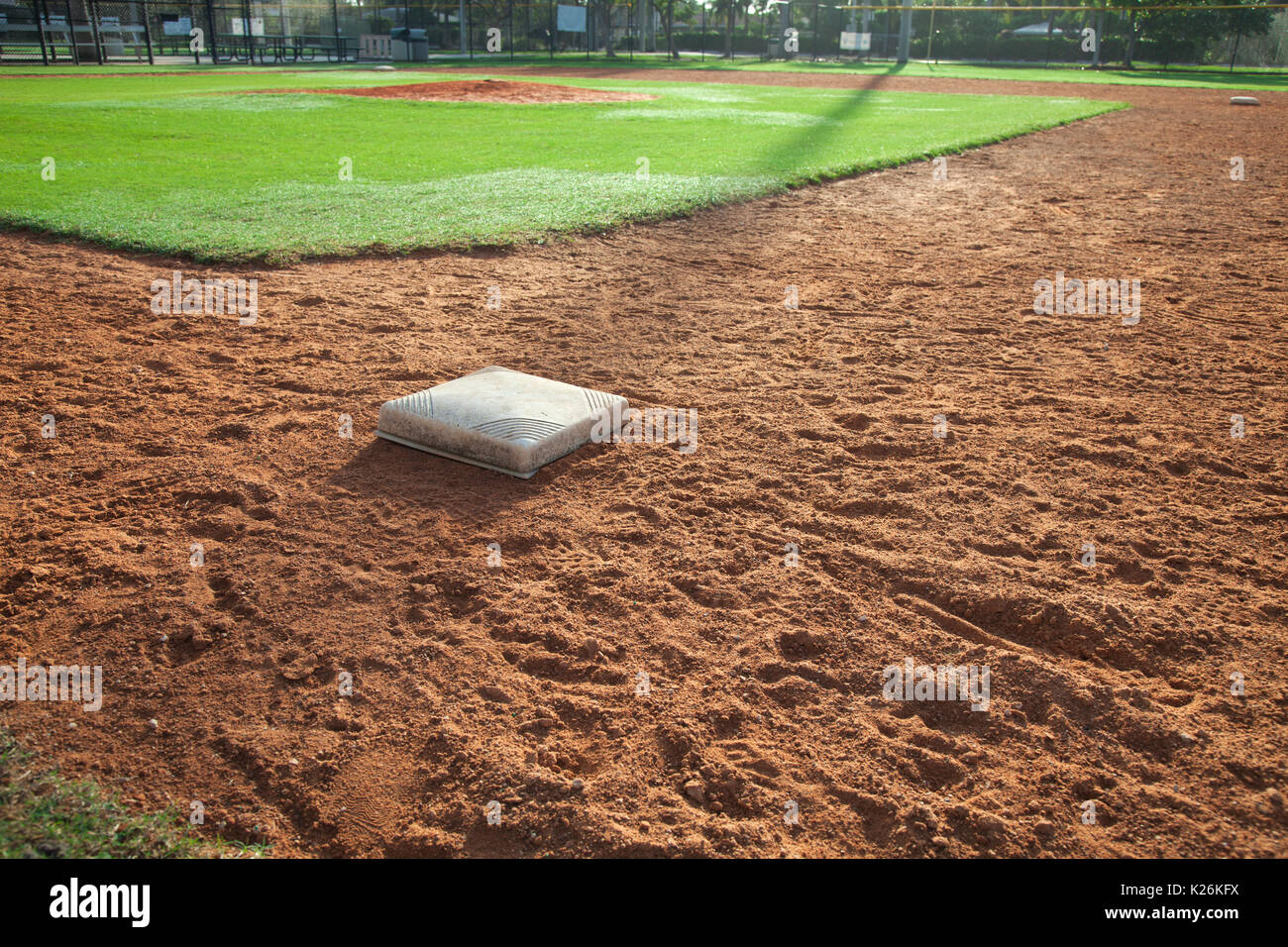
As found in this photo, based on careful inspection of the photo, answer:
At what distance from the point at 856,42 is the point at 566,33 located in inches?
627

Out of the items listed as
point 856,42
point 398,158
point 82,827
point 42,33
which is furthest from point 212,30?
point 82,827

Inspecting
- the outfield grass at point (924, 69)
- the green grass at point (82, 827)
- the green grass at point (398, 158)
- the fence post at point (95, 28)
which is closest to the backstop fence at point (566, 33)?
the fence post at point (95, 28)

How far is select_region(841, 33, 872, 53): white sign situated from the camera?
157 feet

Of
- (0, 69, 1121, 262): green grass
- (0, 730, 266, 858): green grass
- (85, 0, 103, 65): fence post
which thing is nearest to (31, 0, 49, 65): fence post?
(85, 0, 103, 65): fence post

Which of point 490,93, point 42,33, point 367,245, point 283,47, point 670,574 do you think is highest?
point 283,47

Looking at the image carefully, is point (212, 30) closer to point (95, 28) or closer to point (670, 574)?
point (95, 28)

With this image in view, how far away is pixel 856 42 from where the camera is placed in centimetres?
4797

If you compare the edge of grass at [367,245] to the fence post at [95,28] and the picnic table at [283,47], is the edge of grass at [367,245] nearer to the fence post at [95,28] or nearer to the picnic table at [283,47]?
the fence post at [95,28]

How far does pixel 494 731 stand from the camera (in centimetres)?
268

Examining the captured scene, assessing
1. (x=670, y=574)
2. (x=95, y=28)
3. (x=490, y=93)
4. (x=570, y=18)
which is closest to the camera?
(x=670, y=574)

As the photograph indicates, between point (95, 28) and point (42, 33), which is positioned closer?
point (42, 33)

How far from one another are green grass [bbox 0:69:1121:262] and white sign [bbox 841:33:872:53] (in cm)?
2940
